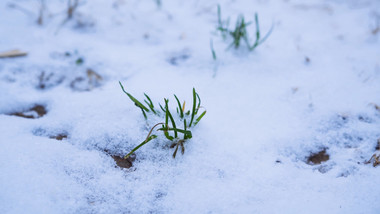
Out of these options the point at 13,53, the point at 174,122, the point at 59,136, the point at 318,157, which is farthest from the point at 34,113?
the point at 318,157

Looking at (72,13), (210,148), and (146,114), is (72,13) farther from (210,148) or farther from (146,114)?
(210,148)

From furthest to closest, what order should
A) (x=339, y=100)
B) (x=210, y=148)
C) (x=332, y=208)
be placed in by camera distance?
(x=339, y=100) < (x=210, y=148) < (x=332, y=208)

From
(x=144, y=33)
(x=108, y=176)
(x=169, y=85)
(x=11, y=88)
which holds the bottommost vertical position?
(x=108, y=176)

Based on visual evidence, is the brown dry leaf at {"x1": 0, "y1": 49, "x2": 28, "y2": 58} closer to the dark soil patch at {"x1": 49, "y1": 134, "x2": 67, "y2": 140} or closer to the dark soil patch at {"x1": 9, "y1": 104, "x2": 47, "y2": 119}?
the dark soil patch at {"x1": 9, "y1": 104, "x2": 47, "y2": 119}

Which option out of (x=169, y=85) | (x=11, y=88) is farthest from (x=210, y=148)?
(x=11, y=88)

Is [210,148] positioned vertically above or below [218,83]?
below

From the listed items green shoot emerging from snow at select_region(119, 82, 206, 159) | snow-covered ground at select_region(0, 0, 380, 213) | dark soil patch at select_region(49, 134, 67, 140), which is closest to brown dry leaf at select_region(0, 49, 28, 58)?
snow-covered ground at select_region(0, 0, 380, 213)
